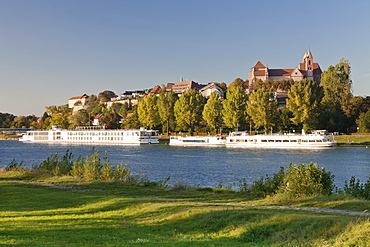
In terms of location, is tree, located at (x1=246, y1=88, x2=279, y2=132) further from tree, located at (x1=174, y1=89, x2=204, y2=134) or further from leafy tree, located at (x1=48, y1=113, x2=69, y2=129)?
leafy tree, located at (x1=48, y1=113, x2=69, y2=129)

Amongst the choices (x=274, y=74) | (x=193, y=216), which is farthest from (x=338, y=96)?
(x=193, y=216)

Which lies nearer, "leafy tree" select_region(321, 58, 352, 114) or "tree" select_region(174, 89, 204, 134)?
"leafy tree" select_region(321, 58, 352, 114)

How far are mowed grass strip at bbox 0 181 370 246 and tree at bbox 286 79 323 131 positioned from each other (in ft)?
276

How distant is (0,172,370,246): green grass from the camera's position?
10891mm

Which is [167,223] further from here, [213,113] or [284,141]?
[213,113]

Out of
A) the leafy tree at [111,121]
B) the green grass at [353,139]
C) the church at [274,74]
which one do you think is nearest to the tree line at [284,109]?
the green grass at [353,139]

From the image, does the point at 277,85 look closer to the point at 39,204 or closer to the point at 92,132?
the point at 92,132

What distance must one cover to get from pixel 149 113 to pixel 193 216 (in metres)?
114

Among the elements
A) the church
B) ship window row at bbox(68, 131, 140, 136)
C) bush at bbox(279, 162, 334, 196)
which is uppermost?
the church

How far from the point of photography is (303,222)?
38.7 feet

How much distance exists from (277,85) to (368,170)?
11676 centimetres

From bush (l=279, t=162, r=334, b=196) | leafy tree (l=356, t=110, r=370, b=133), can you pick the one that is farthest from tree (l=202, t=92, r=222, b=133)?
bush (l=279, t=162, r=334, b=196)

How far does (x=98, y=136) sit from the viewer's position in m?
126

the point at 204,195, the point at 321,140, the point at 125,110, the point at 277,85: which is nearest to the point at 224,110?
the point at 321,140
